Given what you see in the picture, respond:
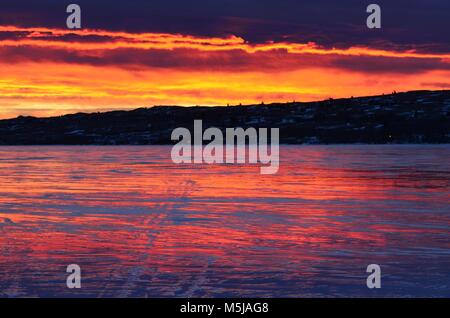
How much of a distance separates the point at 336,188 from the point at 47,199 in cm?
1056

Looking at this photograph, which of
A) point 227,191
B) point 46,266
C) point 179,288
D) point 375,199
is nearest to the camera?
point 179,288

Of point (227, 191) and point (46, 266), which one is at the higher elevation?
point (227, 191)

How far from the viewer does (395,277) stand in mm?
12695

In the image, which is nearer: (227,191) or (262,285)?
(262,285)

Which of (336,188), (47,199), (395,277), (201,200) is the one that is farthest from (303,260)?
(336,188)

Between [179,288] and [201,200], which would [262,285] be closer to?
[179,288]
